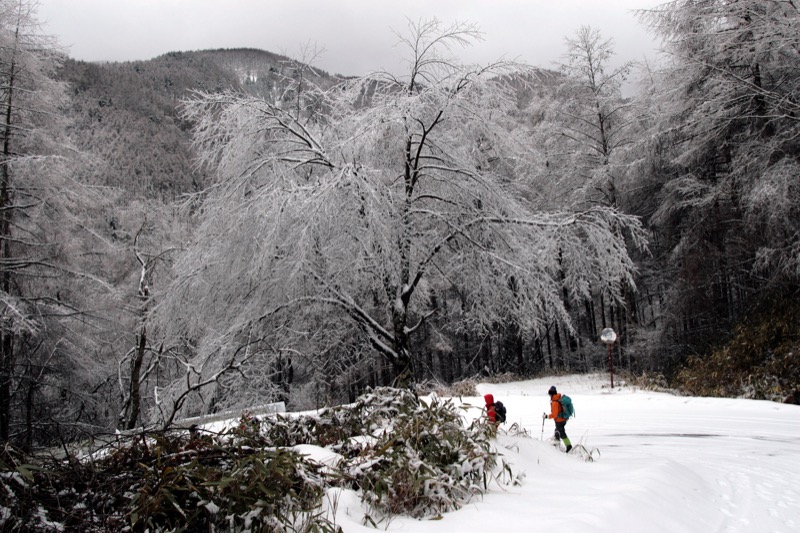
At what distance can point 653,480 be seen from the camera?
14.8ft

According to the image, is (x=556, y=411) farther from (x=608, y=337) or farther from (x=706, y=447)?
(x=608, y=337)

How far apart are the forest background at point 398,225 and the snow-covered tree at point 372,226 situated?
0.04 m

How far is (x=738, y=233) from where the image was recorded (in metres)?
14.3

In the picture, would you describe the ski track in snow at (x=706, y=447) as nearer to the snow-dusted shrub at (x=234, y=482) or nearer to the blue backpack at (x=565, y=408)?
the blue backpack at (x=565, y=408)

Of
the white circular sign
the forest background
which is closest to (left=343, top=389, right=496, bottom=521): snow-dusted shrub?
the forest background

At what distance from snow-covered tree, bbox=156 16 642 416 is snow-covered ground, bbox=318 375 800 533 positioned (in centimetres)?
198

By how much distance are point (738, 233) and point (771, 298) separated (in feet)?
6.56

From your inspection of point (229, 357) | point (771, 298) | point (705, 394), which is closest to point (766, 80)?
point (771, 298)

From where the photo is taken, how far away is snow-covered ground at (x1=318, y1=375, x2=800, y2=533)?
3.25 metres

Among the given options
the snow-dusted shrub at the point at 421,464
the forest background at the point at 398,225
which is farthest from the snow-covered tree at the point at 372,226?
the snow-dusted shrub at the point at 421,464

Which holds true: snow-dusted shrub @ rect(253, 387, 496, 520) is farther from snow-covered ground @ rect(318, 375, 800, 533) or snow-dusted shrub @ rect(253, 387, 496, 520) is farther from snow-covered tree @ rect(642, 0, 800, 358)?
snow-covered tree @ rect(642, 0, 800, 358)

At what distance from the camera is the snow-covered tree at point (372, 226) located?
5.96m

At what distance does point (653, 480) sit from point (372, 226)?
140 inches

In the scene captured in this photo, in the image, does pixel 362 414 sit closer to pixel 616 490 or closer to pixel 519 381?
pixel 616 490
